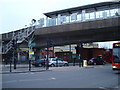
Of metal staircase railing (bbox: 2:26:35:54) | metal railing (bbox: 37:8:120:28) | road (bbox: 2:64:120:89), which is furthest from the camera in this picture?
metal staircase railing (bbox: 2:26:35:54)

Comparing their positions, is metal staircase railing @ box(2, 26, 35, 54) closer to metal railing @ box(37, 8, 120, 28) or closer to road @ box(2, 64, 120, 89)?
metal railing @ box(37, 8, 120, 28)

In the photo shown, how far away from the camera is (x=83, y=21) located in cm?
3500

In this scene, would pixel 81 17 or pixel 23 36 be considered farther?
pixel 23 36

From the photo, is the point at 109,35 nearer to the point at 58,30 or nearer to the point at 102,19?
the point at 102,19

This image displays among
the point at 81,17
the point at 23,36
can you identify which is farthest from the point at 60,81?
the point at 23,36

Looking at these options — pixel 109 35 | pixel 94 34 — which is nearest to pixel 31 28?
pixel 94 34

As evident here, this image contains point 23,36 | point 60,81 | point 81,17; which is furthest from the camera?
point 23,36

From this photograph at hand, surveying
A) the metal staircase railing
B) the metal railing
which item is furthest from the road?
the metal staircase railing

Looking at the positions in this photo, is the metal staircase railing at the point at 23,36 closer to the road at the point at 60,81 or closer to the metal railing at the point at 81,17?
the metal railing at the point at 81,17

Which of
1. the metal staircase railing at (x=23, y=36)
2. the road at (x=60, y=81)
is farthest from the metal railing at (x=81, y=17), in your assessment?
the road at (x=60, y=81)

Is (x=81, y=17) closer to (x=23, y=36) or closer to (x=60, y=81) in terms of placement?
(x=23, y=36)

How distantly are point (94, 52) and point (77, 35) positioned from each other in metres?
30.4

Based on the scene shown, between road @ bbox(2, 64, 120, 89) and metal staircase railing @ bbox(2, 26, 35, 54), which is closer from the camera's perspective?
road @ bbox(2, 64, 120, 89)

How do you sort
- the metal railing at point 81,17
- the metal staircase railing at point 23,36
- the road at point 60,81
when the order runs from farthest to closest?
the metal staircase railing at point 23,36 → the metal railing at point 81,17 → the road at point 60,81
